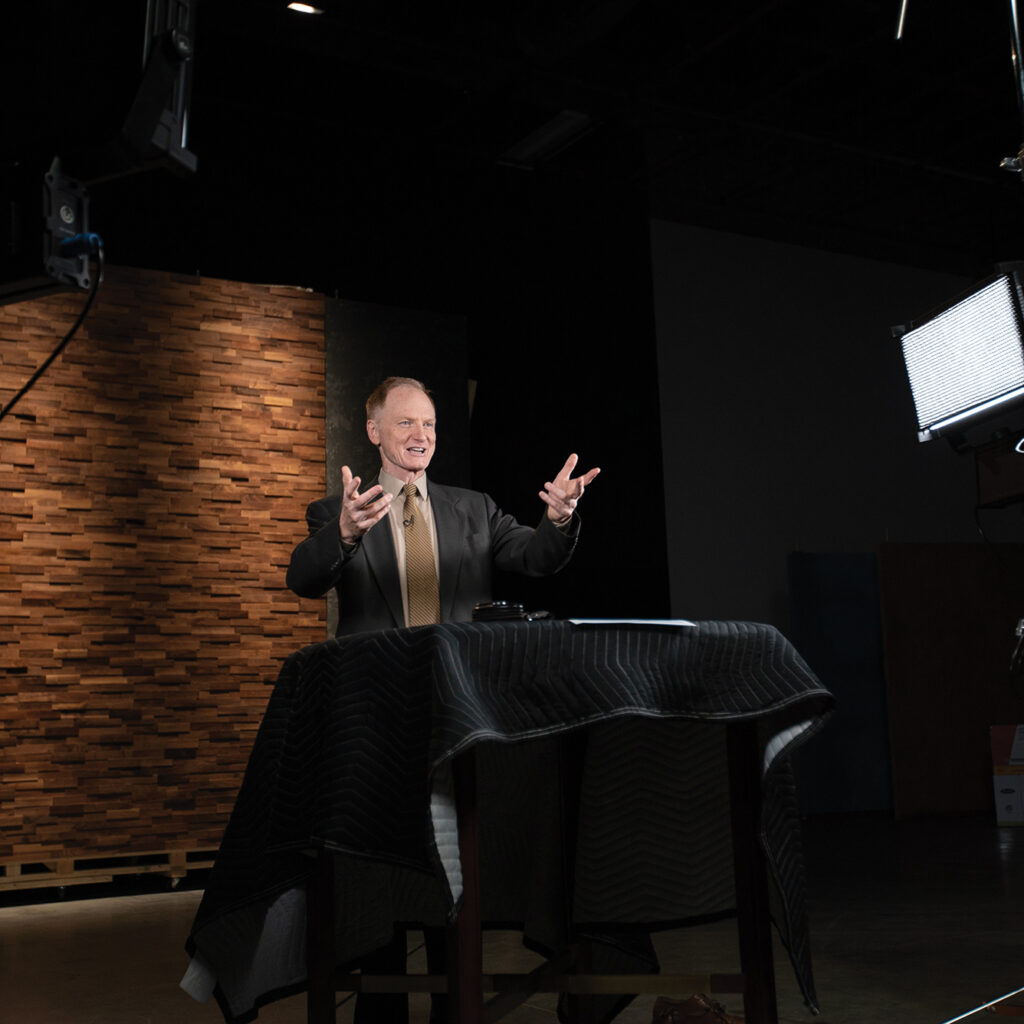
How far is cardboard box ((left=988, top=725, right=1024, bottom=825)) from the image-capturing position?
6969 mm

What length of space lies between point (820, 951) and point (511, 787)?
1.62 m

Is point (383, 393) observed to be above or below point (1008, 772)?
above

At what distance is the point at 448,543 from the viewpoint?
2502mm

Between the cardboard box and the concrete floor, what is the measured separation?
1.27 metres

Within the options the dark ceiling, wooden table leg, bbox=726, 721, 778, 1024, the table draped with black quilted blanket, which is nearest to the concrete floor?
the table draped with black quilted blanket

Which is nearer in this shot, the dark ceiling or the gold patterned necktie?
the gold patterned necktie

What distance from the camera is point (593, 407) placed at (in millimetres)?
7734

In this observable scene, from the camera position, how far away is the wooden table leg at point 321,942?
199 cm

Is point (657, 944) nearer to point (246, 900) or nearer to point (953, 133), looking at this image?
point (246, 900)

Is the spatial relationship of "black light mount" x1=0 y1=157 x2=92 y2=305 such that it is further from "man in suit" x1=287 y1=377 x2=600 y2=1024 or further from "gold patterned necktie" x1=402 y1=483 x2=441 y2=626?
"gold patterned necktie" x1=402 y1=483 x2=441 y2=626

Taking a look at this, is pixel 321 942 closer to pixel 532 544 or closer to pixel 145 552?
pixel 532 544

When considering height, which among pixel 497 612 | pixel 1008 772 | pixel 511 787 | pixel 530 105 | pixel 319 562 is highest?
pixel 530 105

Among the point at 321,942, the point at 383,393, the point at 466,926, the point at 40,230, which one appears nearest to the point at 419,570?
the point at 383,393

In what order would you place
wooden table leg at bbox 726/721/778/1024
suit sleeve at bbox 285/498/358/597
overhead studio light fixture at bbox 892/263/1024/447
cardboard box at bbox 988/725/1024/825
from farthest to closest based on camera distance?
1. cardboard box at bbox 988/725/1024/825
2. overhead studio light fixture at bbox 892/263/1024/447
3. suit sleeve at bbox 285/498/358/597
4. wooden table leg at bbox 726/721/778/1024
